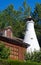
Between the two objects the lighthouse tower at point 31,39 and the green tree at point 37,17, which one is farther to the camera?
the green tree at point 37,17

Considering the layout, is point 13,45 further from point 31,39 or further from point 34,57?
point 31,39

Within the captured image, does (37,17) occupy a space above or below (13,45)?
above

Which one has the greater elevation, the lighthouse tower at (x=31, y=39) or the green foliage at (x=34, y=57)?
the lighthouse tower at (x=31, y=39)

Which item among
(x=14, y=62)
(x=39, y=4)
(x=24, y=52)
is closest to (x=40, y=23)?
(x=39, y=4)

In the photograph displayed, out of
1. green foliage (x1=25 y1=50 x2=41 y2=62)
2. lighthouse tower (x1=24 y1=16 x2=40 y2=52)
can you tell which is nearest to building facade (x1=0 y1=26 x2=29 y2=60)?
green foliage (x1=25 y1=50 x2=41 y2=62)

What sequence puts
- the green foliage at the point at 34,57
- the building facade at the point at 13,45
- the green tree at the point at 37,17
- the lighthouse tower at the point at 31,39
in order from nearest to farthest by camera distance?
the green foliage at the point at 34,57 → the building facade at the point at 13,45 → the lighthouse tower at the point at 31,39 → the green tree at the point at 37,17

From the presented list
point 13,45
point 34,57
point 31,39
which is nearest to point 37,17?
point 31,39

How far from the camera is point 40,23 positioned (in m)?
68.9

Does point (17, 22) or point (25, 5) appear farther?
point (25, 5)

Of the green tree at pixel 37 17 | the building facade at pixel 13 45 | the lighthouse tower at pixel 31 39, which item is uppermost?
the green tree at pixel 37 17

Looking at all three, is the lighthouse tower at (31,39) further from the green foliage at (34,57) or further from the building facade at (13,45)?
the green foliage at (34,57)

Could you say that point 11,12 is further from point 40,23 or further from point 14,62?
point 14,62

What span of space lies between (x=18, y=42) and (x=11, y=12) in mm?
28971

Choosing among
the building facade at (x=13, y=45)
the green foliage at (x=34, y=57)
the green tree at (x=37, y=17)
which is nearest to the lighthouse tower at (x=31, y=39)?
the building facade at (x=13, y=45)
